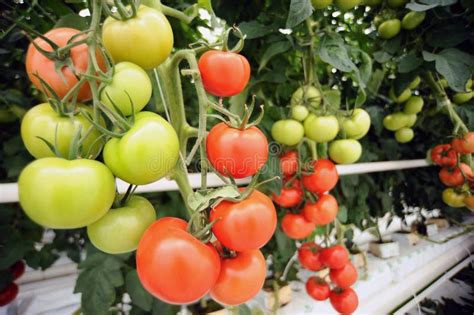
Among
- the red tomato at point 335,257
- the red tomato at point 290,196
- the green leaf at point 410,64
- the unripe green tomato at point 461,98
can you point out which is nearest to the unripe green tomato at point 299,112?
the red tomato at point 290,196

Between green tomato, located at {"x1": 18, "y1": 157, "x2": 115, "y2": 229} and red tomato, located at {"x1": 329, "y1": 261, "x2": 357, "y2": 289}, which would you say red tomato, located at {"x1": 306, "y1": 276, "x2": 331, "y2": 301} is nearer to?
red tomato, located at {"x1": 329, "y1": 261, "x2": 357, "y2": 289}

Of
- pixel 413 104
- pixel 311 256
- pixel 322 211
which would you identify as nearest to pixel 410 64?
pixel 413 104

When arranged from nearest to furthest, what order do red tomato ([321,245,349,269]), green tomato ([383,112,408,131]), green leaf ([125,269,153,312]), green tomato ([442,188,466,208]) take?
green leaf ([125,269,153,312]) → red tomato ([321,245,349,269]) → green tomato ([383,112,408,131]) → green tomato ([442,188,466,208])

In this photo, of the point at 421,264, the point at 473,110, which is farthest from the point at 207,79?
the point at 421,264

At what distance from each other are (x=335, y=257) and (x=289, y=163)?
0.92ft

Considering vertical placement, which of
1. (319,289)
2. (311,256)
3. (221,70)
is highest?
(221,70)

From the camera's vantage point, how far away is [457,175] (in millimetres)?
897

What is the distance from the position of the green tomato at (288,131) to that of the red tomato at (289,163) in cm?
6

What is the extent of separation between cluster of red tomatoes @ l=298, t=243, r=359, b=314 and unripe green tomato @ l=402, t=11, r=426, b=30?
577 millimetres

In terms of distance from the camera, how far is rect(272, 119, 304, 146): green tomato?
564 mm

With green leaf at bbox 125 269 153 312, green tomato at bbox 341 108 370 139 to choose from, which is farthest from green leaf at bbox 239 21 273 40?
green leaf at bbox 125 269 153 312

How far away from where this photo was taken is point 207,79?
287 millimetres

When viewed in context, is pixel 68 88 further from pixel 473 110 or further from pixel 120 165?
pixel 473 110

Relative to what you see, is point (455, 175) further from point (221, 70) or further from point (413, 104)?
point (221, 70)
